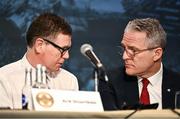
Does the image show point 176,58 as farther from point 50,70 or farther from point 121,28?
point 50,70

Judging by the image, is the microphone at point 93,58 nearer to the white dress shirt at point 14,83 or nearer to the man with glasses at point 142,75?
the white dress shirt at point 14,83

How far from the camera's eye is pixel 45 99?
5.10ft

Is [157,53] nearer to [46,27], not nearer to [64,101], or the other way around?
[46,27]

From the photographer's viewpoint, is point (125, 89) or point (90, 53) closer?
point (90, 53)

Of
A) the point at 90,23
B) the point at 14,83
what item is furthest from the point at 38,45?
the point at 90,23

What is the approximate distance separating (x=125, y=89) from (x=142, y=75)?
0.46ft

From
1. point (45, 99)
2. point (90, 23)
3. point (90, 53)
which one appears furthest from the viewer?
point (90, 23)

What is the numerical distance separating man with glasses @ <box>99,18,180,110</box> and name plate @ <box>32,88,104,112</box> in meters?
0.98

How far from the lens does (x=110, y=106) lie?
8.39ft

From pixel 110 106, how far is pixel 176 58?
3.95 ft

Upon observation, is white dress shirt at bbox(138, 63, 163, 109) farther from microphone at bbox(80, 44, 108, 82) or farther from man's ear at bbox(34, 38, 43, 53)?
microphone at bbox(80, 44, 108, 82)

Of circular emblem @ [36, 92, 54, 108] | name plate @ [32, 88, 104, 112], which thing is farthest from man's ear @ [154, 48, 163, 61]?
circular emblem @ [36, 92, 54, 108]

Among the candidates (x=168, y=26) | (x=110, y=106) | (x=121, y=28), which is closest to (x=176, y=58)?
(x=168, y=26)

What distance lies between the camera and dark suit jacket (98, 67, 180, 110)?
8.52 ft
